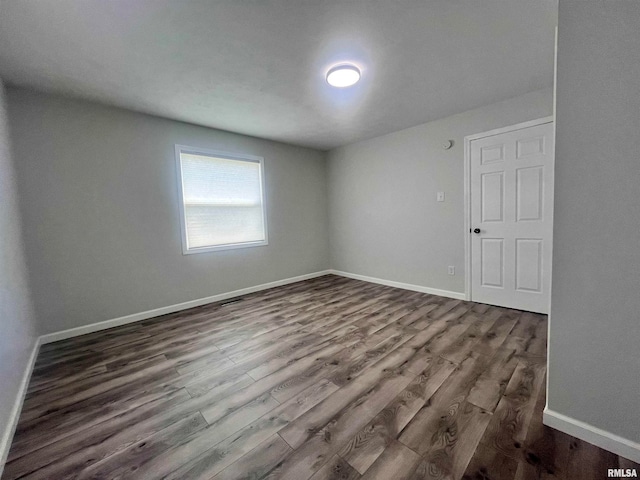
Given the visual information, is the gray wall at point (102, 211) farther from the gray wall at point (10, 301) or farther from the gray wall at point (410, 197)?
the gray wall at point (410, 197)

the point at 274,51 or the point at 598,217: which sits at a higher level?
the point at 274,51

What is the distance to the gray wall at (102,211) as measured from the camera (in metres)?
2.52

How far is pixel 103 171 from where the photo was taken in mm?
2838

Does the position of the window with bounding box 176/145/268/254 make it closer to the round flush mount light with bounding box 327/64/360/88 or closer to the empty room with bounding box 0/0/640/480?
the empty room with bounding box 0/0/640/480

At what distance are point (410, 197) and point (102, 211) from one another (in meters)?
4.06

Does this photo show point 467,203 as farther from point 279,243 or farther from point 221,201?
point 221,201

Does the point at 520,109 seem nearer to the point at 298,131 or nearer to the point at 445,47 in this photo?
the point at 445,47

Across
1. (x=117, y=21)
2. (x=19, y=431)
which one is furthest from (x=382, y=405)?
(x=117, y=21)

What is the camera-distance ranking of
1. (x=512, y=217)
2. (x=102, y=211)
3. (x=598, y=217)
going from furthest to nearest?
(x=512, y=217) < (x=102, y=211) < (x=598, y=217)

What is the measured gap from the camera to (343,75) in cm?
227

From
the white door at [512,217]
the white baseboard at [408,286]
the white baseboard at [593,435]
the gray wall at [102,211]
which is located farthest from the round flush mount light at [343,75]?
the white baseboard at [408,286]

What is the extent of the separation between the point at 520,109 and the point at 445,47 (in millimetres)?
1574

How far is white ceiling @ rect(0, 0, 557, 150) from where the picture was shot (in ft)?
5.24

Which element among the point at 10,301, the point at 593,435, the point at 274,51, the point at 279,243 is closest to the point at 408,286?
the point at 279,243
